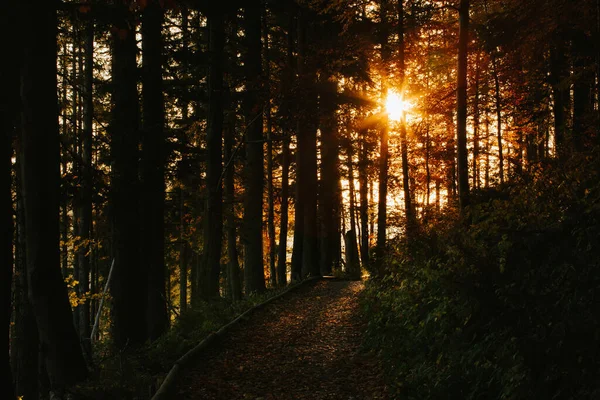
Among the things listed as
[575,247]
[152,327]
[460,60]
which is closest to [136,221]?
[152,327]

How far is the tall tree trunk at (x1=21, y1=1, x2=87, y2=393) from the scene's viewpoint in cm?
702

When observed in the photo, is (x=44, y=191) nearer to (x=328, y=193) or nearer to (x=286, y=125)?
(x=286, y=125)

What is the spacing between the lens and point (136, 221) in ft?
40.1

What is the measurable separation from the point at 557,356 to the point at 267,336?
22.4 feet

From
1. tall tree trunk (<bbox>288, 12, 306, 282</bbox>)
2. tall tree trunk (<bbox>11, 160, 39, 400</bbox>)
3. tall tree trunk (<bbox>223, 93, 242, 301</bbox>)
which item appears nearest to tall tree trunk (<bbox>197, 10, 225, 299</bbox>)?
tall tree trunk (<bbox>223, 93, 242, 301</bbox>)

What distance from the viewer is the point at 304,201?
20875 mm

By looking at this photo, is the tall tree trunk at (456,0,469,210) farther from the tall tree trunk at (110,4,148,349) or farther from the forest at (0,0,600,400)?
the tall tree trunk at (110,4,148,349)

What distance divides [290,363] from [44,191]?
15.8ft

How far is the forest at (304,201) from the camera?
558 cm

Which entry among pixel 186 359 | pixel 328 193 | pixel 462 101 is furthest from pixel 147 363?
pixel 328 193

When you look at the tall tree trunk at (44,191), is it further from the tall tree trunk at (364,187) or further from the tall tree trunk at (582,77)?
the tall tree trunk at (364,187)

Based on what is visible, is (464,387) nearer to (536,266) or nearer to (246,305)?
(536,266)

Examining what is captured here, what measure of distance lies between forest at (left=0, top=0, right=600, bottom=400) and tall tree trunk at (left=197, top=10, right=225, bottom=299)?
61 millimetres

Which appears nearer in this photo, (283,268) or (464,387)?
(464,387)
